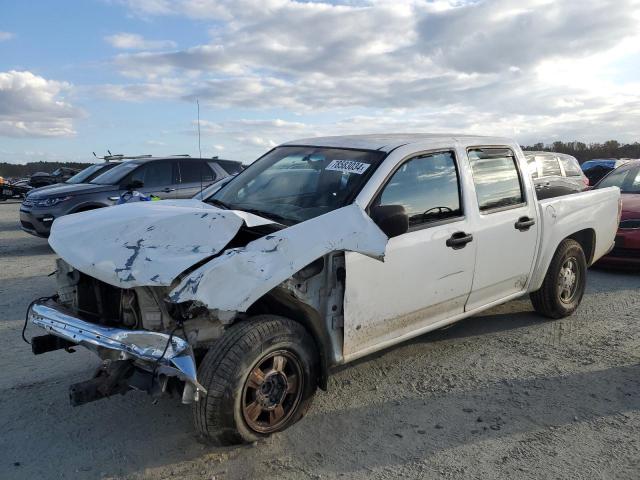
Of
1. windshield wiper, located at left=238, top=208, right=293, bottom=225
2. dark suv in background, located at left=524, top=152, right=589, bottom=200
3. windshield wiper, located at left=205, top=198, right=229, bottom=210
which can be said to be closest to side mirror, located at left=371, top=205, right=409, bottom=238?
windshield wiper, located at left=238, top=208, right=293, bottom=225

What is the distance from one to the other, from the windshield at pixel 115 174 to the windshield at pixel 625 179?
8.54 meters

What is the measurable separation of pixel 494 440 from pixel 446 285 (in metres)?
1.18

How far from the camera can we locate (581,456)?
311cm

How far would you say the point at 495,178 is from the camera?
4.65m

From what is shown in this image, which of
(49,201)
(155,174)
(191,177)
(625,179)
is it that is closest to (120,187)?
(155,174)

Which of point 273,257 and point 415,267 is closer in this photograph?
point 273,257

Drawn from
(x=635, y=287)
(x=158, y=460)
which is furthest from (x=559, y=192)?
(x=158, y=460)

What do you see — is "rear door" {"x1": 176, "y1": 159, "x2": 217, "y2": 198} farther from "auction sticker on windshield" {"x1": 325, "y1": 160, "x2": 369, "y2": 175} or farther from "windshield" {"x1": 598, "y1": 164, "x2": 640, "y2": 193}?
"windshield" {"x1": 598, "y1": 164, "x2": 640, "y2": 193}

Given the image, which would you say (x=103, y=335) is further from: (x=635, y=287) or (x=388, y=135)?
(x=635, y=287)

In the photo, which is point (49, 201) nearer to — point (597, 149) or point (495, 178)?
point (495, 178)

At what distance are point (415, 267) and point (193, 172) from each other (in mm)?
7863

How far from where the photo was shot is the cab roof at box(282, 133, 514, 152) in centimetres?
411

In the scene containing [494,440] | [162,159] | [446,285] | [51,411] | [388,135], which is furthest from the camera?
[162,159]

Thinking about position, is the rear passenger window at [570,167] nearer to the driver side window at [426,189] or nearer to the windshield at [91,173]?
the driver side window at [426,189]
